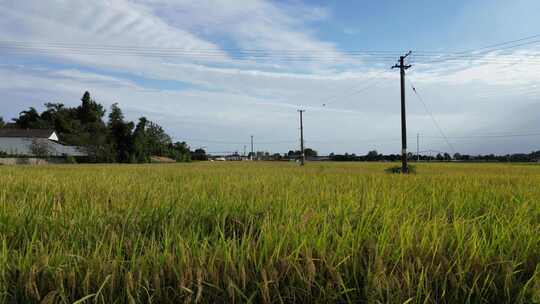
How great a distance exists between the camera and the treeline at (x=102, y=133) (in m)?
55.8

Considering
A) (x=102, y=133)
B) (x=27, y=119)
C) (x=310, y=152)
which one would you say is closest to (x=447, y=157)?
(x=310, y=152)

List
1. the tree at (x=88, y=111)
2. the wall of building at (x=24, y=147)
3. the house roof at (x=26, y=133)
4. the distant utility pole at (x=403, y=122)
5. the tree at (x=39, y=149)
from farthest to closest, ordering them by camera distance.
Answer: the tree at (x=88, y=111) → the house roof at (x=26, y=133) → the wall of building at (x=24, y=147) → the tree at (x=39, y=149) → the distant utility pole at (x=403, y=122)

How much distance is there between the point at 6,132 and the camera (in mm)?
61969

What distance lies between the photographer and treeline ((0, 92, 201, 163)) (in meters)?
55.8

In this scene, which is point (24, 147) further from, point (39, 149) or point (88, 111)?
point (88, 111)

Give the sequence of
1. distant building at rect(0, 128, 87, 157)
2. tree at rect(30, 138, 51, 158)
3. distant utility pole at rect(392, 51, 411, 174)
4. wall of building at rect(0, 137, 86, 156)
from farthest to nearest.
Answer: wall of building at rect(0, 137, 86, 156) → distant building at rect(0, 128, 87, 157) → tree at rect(30, 138, 51, 158) → distant utility pole at rect(392, 51, 411, 174)

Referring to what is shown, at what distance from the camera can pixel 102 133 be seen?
191 feet

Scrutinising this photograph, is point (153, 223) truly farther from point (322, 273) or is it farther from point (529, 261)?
point (529, 261)

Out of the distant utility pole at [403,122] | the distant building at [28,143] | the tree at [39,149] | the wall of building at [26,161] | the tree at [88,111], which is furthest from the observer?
the tree at [88,111]

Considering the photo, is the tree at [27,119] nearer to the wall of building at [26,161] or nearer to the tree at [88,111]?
the tree at [88,111]

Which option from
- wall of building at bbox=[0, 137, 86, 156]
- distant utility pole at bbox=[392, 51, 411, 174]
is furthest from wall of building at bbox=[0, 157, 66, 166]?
distant utility pole at bbox=[392, 51, 411, 174]

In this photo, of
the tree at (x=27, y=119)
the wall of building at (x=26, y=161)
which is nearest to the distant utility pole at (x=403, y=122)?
the wall of building at (x=26, y=161)

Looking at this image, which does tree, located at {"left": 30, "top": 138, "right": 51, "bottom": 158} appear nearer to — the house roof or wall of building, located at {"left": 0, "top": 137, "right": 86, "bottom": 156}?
wall of building, located at {"left": 0, "top": 137, "right": 86, "bottom": 156}

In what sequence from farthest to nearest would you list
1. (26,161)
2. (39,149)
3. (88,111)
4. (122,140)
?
(88,111), (122,140), (39,149), (26,161)
